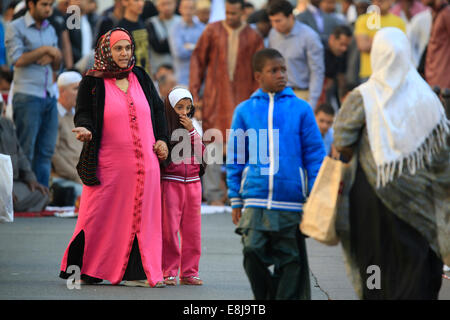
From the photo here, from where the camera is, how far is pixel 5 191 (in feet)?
24.9

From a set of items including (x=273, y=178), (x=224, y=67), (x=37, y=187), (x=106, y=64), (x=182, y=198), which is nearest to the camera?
(x=273, y=178)

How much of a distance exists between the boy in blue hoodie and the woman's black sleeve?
1492mm

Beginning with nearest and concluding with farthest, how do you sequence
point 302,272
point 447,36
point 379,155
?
1. point 379,155
2. point 302,272
3. point 447,36

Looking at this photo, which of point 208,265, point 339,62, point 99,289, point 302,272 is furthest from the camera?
point 339,62

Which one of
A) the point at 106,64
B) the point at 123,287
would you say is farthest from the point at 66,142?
the point at 123,287

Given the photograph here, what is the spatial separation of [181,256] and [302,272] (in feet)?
6.12

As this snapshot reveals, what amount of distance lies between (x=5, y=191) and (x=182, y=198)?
1.35 meters

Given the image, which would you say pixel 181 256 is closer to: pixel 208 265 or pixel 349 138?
pixel 208 265

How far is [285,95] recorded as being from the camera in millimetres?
6461

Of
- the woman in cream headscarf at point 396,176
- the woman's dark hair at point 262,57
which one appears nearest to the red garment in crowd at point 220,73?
the woman's dark hair at point 262,57

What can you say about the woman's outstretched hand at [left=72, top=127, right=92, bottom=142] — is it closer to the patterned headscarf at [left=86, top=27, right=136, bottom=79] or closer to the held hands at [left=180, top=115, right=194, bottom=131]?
the patterned headscarf at [left=86, top=27, right=136, bottom=79]

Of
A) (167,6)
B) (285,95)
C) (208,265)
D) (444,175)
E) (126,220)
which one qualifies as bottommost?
(208,265)

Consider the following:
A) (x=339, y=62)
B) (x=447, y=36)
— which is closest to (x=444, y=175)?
(x=447, y=36)

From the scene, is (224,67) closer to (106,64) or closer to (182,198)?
(182,198)
